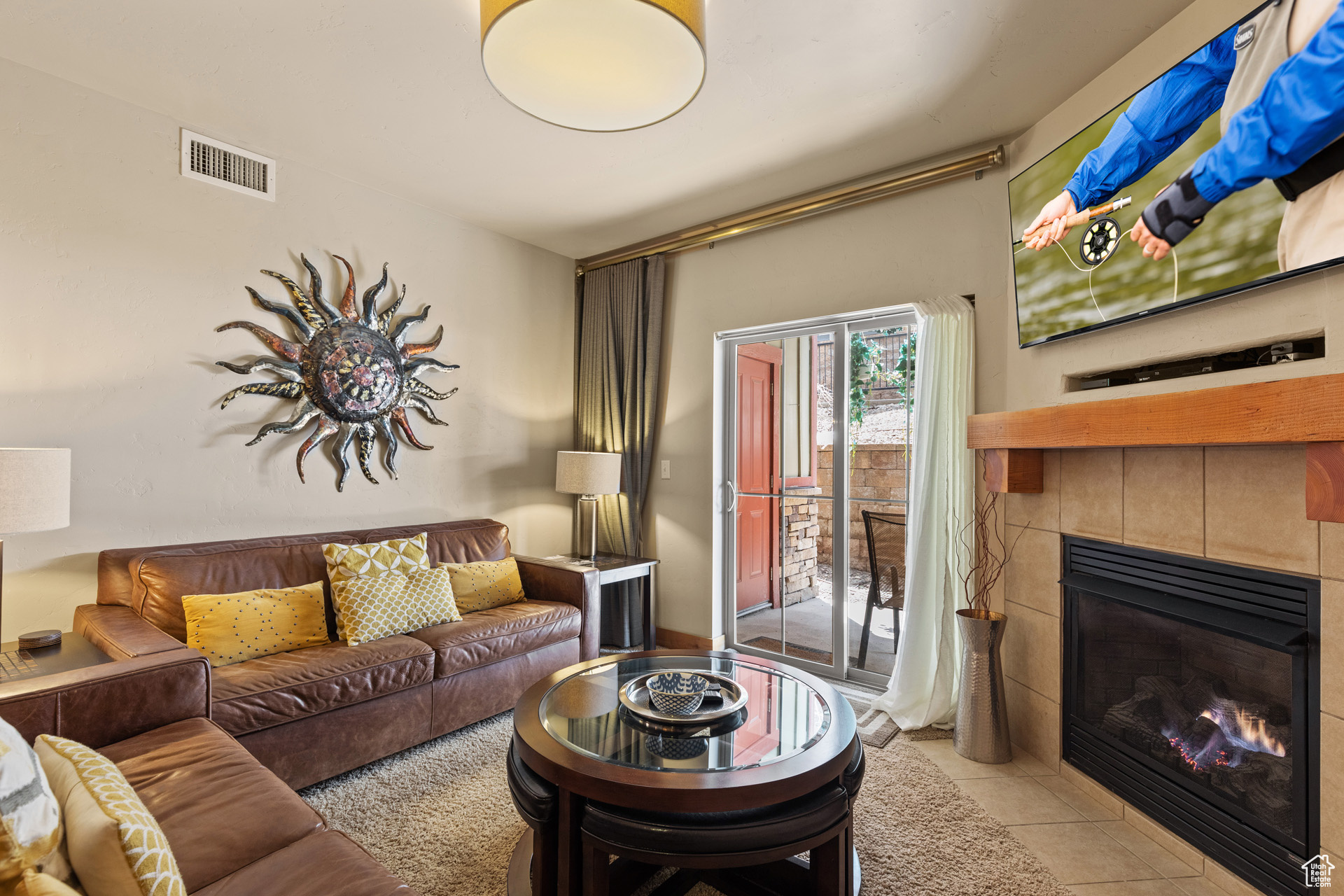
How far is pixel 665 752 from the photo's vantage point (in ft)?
5.30

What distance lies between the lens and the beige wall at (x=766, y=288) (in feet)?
9.64

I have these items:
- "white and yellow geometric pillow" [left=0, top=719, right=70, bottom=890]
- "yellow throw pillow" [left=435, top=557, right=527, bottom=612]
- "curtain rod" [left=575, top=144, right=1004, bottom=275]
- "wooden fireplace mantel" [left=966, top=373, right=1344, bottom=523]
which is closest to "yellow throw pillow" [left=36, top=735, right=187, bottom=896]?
"white and yellow geometric pillow" [left=0, top=719, right=70, bottom=890]

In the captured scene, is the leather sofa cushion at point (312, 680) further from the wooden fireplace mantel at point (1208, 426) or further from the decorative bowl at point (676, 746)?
the wooden fireplace mantel at point (1208, 426)

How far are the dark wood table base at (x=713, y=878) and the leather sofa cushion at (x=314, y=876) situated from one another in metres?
0.60

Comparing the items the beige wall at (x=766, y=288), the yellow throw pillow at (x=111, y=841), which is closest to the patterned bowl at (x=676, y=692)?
the yellow throw pillow at (x=111, y=841)

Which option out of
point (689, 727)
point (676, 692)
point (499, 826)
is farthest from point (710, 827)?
point (499, 826)

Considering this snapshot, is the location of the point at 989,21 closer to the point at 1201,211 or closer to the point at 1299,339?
the point at 1201,211

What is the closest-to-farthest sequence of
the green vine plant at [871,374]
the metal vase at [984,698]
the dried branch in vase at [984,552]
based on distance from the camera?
the metal vase at [984,698] → the dried branch in vase at [984,552] → the green vine plant at [871,374]

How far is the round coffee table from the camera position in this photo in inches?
56.8

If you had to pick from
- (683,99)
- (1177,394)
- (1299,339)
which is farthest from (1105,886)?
(683,99)

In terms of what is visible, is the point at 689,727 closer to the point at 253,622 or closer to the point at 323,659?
the point at 323,659

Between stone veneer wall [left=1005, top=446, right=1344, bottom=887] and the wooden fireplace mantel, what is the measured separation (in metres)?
0.16

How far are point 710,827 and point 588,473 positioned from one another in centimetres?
252

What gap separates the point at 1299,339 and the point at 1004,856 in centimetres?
166
